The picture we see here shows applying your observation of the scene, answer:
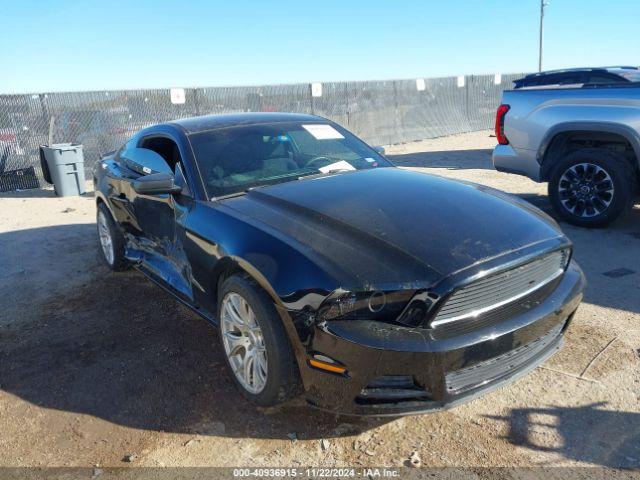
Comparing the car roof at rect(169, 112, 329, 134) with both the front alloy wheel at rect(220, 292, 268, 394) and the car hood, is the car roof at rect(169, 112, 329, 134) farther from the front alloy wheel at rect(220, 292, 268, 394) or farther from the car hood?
the front alloy wheel at rect(220, 292, 268, 394)

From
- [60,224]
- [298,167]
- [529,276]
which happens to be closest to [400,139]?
[60,224]

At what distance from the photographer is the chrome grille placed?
2400 mm

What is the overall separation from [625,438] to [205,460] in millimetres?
2088

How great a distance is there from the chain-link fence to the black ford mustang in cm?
899

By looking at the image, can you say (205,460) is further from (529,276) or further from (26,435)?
(529,276)

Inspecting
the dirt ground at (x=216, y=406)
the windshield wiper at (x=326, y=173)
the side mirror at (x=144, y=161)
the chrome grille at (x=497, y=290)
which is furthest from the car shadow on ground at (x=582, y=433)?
the side mirror at (x=144, y=161)

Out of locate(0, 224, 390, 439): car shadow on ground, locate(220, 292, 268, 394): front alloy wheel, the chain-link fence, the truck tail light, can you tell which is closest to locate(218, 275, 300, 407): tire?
locate(220, 292, 268, 394): front alloy wheel

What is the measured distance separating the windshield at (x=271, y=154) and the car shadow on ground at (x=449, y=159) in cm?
755

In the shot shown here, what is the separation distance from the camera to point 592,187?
5.89m

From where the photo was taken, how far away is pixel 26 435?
2863 millimetres

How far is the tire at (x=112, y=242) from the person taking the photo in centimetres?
508

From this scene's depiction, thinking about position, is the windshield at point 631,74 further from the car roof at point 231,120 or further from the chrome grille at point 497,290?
the chrome grille at point 497,290

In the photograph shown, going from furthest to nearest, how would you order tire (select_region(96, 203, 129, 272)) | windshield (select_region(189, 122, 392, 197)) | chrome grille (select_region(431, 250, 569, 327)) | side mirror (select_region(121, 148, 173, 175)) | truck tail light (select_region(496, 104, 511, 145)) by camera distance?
truck tail light (select_region(496, 104, 511, 145)), tire (select_region(96, 203, 129, 272)), side mirror (select_region(121, 148, 173, 175)), windshield (select_region(189, 122, 392, 197)), chrome grille (select_region(431, 250, 569, 327))

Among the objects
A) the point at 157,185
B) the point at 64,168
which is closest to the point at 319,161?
the point at 157,185
